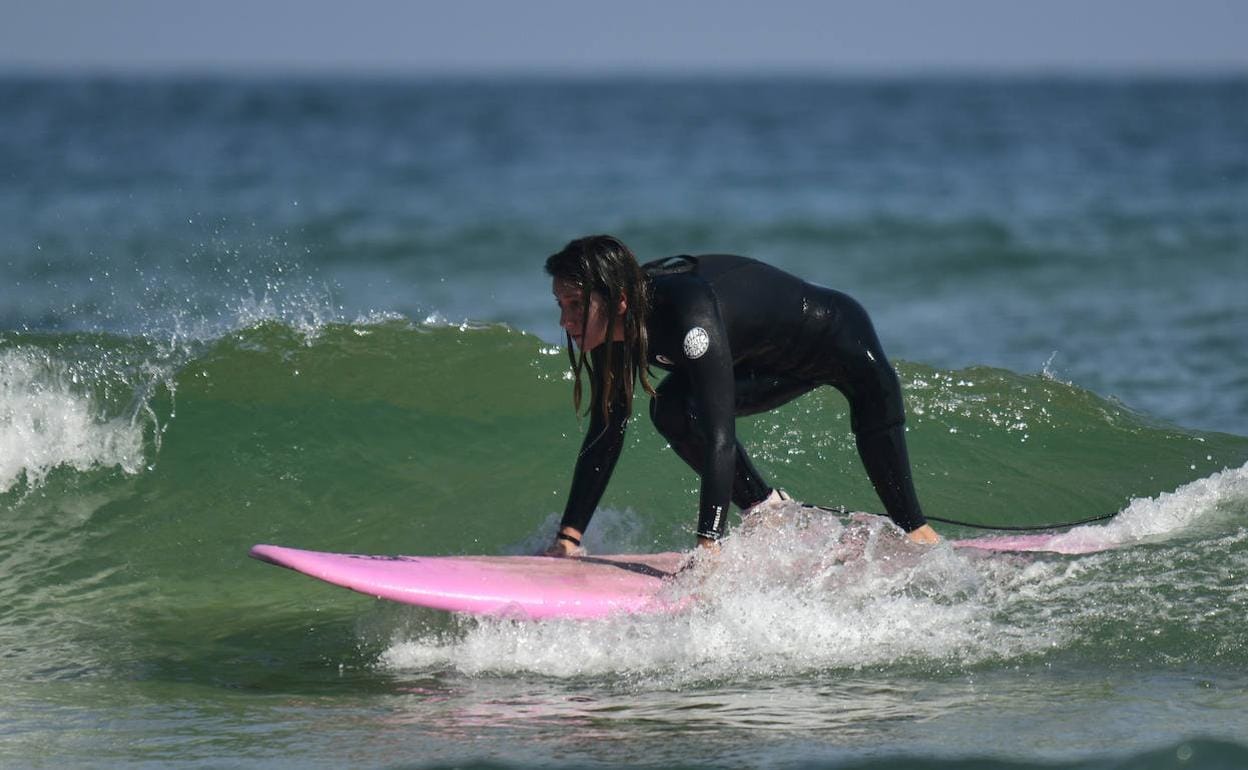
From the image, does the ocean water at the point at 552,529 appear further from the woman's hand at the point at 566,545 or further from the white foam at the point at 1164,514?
the woman's hand at the point at 566,545

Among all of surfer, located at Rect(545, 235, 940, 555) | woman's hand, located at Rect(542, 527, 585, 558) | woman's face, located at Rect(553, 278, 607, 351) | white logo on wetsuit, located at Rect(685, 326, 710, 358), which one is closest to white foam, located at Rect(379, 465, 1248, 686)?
surfer, located at Rect(545, 235, 940, 555)

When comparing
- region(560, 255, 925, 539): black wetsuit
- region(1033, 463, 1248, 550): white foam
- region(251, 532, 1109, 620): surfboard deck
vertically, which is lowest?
region(251, 532, 1109, 620): surfboard deck

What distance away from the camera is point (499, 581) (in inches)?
192

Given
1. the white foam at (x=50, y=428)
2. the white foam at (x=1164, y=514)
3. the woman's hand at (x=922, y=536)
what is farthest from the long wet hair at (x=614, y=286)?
the white foam at (x=50, y=428)

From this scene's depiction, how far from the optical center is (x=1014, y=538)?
19.3 ft

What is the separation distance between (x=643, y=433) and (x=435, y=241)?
35.7 feet

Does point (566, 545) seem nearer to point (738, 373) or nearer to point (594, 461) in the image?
point (594, 461)

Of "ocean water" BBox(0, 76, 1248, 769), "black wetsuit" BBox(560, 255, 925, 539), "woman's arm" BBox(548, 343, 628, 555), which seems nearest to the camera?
"ocean water" BBox(0, 76, 1248, 769)

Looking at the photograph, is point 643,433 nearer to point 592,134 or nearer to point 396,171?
point 396,171

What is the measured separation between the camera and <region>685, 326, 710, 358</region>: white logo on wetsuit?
4523 millimetres

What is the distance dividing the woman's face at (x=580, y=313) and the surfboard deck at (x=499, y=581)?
84 cm

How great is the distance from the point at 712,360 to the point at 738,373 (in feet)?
1.97

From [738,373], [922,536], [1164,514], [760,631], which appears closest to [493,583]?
[760,631]

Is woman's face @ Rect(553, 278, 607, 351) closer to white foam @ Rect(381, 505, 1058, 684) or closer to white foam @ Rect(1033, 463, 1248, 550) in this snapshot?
white foam @ Rect(381, 505, 1058, 684)
